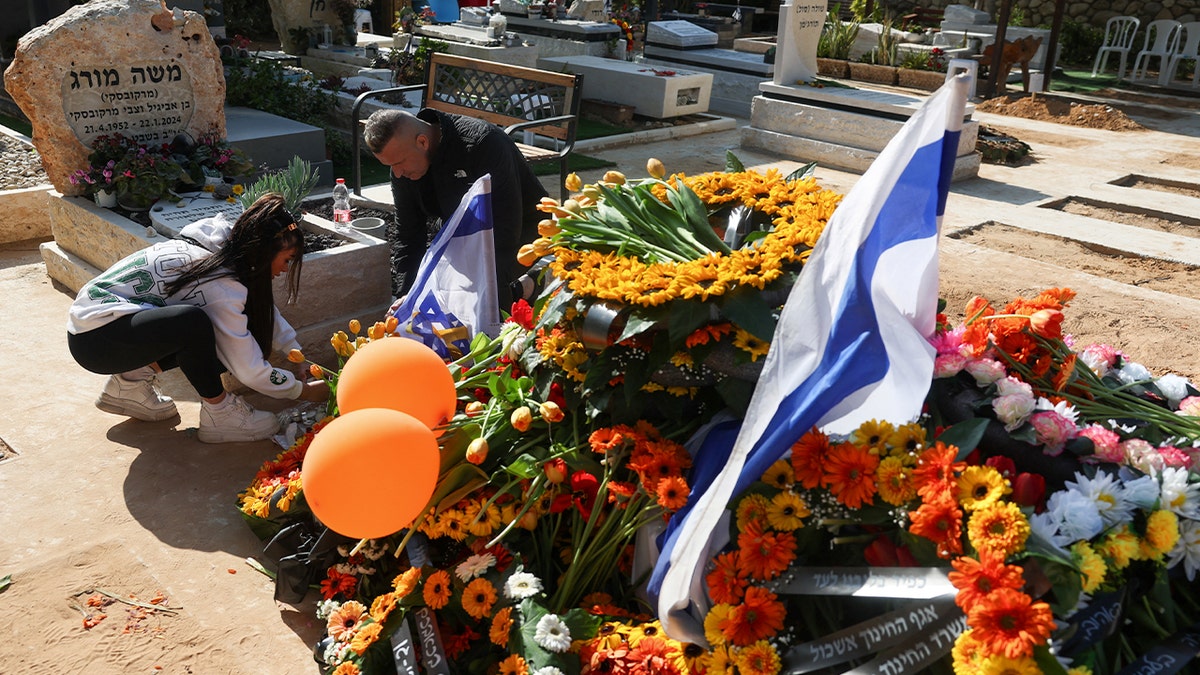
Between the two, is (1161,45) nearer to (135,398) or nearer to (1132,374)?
(1132,374)

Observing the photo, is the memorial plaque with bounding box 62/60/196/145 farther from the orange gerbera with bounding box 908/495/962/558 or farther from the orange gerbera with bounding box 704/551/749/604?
the orange gerbera with bounding box 908/495/962/558

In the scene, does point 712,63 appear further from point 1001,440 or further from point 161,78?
point 1001,440

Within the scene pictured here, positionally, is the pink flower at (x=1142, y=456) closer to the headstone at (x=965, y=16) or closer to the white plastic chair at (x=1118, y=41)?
the white plastic chair at (x=1118, y=41)

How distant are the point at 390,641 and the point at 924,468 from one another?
1390 mm

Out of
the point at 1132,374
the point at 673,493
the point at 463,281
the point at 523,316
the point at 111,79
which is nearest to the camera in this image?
the point at 673,493

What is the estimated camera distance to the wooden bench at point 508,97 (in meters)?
5.55

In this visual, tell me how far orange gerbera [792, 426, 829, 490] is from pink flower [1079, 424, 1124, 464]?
570 millimetres

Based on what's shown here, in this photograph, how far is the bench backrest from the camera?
5.76 meters

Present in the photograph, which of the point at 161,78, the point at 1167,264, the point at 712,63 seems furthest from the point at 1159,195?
the point at 161,78

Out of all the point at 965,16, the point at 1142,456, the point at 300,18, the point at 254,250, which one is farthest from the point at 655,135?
the point at 965,16

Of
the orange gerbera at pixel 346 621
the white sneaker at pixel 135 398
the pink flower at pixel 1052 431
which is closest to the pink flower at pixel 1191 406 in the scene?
the pink flower at pixel 1052 431

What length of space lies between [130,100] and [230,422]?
2.64 metres

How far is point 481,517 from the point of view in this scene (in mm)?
2383

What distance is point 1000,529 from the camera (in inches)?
66.0
